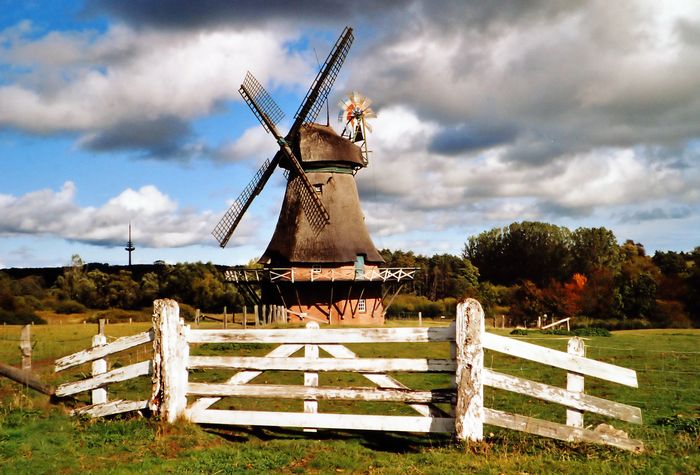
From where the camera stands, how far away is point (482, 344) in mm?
10031

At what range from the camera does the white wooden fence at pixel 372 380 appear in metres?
9.88

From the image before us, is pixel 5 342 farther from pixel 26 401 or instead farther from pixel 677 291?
pixel 677 291

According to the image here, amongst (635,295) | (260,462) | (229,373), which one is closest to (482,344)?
(260,462)

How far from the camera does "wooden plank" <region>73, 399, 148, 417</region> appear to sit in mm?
11703

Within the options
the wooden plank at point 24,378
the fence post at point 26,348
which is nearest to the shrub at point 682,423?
the wooden plank at point 24,378

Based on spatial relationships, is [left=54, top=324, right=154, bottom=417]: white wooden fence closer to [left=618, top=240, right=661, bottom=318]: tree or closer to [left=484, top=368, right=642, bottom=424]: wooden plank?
[left=484, top=368, right=642, bottom=424]: wooden plank

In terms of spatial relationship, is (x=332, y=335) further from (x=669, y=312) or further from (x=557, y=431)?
(x=669, y=312)

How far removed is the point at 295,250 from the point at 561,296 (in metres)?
54.2

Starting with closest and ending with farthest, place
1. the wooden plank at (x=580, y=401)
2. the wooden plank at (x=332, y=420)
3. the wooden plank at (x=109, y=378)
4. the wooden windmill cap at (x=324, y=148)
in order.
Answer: the wooden plank at (x=580, y=401) → the wooden plank at (x=332, y=420) → the wooden plank at (x=109, y=378) → the wooden windmill cap at (x=324, y=148)

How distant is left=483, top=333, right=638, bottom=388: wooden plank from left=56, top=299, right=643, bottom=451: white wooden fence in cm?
2

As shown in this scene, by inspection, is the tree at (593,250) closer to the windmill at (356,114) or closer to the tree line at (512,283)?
the tree line at (512,283)

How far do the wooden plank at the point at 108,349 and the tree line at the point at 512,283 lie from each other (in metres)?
53.0

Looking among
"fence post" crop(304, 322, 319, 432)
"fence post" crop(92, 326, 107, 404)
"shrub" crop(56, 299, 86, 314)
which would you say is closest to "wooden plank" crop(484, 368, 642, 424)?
"fence post" crop(304, 322, 319, 432)

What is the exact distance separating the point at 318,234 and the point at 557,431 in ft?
124
